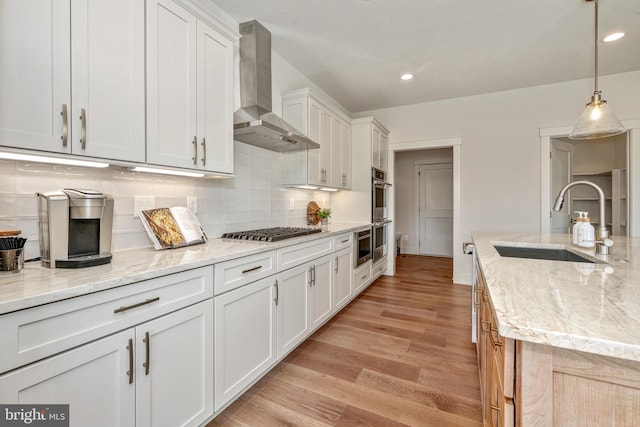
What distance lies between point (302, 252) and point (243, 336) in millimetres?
762

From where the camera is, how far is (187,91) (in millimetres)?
1645

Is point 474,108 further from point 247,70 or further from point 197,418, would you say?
point 197,418

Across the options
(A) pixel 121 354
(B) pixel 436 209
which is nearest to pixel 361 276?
(A) pixel 121 354

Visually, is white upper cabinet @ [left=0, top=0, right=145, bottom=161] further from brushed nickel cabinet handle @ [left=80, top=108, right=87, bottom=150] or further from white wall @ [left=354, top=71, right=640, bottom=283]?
white wall @ [left=354, top=71, right=640, bottom=283]

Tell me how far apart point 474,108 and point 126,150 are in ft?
14.0

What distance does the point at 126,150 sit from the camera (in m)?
1.36

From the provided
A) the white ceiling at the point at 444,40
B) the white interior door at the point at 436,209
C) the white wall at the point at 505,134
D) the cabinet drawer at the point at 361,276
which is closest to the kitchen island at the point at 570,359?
the white ceiling at the point at 444,40

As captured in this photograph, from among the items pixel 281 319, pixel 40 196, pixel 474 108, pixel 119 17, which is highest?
pixel 474 108

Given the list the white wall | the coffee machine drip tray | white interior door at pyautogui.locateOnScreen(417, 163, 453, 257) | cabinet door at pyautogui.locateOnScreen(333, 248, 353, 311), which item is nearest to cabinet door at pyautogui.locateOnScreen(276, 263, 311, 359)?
cabinet door at pyautogui.locateOnScreen(333, 248, 353, 311)

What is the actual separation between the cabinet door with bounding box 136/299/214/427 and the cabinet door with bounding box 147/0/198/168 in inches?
32.7

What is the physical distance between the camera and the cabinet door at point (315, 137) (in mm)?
2920

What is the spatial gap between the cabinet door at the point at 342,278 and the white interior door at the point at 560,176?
2819mm

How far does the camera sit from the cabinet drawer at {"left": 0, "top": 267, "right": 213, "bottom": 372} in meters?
0.79

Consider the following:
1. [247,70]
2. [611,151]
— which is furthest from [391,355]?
[611,151]
